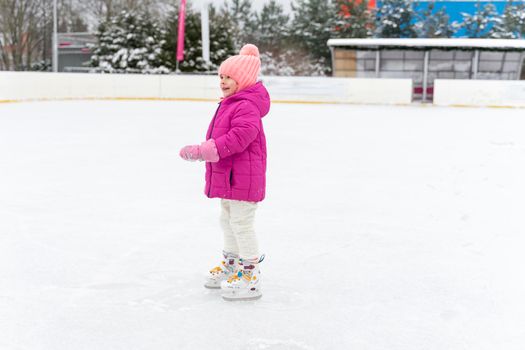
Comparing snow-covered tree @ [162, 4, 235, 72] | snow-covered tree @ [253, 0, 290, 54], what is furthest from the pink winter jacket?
snow-covered tree @ [253, 0, 290, 54]

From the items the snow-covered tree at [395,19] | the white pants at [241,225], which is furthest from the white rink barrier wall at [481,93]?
the white pants at [241,225]

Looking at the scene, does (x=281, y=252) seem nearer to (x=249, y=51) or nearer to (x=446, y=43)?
(x=249, y=51)

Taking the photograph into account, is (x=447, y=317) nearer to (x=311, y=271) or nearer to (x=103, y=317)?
(x=311, y=271)

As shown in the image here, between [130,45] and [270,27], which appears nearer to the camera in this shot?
[130,45]

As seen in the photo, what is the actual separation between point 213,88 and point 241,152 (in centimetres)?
1590

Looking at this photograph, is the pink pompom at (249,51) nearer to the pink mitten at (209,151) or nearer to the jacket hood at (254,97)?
the jacket hood at (254,97)

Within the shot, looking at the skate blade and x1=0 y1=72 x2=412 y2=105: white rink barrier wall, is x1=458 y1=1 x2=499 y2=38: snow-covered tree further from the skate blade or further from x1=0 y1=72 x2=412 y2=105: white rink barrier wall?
the skate blade

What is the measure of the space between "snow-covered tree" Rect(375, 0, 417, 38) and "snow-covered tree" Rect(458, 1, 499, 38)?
249 cm

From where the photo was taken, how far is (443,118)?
13.0 meters

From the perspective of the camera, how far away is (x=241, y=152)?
7.92ft

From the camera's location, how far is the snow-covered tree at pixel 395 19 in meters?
30.1

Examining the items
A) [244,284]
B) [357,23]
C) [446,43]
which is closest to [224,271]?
[244,284]

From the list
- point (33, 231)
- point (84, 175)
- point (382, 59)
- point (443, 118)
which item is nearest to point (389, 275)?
point (33, 231)

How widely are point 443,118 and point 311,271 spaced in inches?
424
